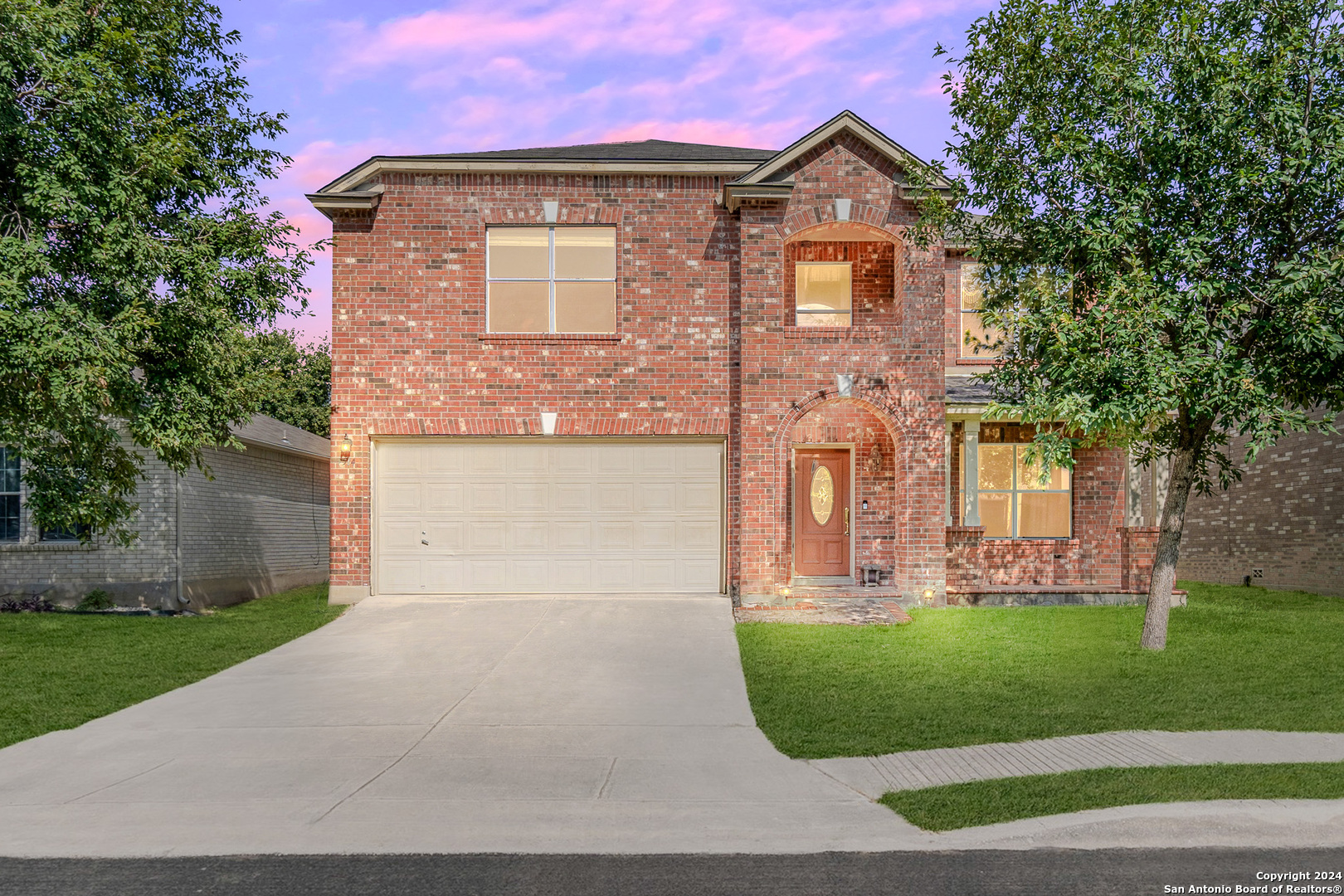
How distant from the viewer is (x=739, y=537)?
15117mm

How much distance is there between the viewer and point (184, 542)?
16219 mm

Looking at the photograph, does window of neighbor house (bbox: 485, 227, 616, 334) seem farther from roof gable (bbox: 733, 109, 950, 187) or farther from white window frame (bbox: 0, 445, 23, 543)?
white window frame (bbox: 0, 445, 23, 543)

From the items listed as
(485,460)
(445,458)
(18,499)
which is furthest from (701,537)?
(18,499)

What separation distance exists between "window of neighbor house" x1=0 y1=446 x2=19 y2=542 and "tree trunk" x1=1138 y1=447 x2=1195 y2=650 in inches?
692

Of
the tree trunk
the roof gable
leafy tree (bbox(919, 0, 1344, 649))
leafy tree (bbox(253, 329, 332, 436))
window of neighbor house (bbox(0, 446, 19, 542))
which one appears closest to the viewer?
leafy tree (bbox(919, 0, 1344, 649))

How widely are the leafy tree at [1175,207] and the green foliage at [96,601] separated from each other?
14.3 meters

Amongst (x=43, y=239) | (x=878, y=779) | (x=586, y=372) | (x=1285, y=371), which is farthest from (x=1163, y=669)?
(x=43, y=239)

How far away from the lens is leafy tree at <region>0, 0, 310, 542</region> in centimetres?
1040

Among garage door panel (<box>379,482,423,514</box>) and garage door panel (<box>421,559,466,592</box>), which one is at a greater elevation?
garage door panel (<box>379,482,423,514</box>)

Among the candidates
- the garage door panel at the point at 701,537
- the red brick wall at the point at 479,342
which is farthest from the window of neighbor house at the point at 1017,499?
the red brick wall at the point at 479,342

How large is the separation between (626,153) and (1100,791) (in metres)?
13.5

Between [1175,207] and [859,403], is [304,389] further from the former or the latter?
[1175,207]

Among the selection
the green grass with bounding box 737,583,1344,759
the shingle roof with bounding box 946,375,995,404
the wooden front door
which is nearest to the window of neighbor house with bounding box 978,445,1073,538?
the shingle roof with bounding box 946,375,995,404

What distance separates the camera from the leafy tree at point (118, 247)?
34.1 ft
